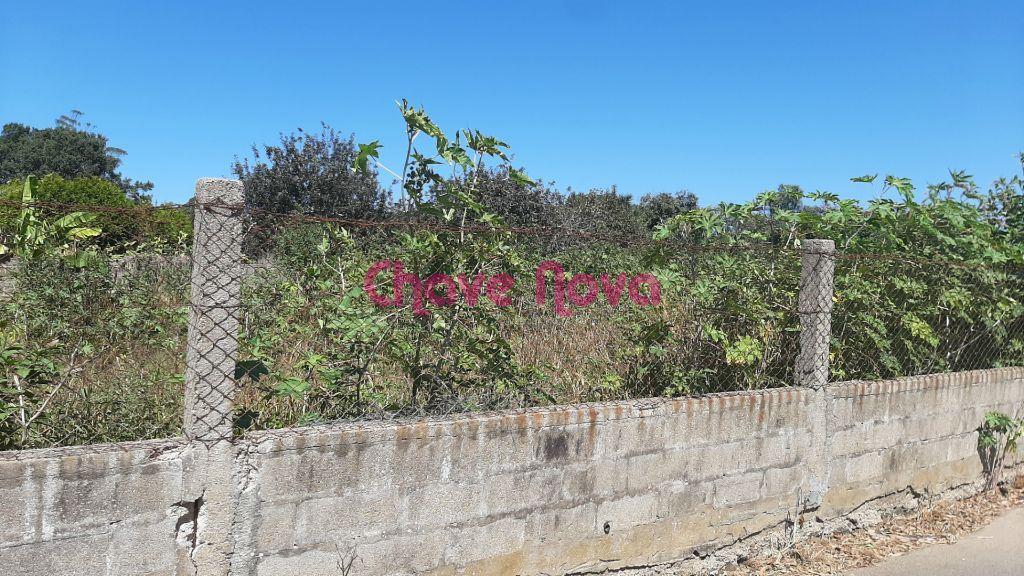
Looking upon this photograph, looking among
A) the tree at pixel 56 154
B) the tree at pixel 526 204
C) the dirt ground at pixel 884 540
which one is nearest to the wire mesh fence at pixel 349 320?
the dirt ground at pixel 884 540

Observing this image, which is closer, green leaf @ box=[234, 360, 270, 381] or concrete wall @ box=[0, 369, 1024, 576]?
concrete wall @ box=[0, 369, 1024, 576]

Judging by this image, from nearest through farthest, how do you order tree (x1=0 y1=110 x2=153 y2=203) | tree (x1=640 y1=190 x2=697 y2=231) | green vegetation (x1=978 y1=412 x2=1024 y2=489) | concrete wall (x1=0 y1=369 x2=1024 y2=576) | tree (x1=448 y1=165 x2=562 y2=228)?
concrete wall (x1=0 y1=369 x2=1024 y2=576)
green vegetation (x1=978 y1=412 x2=1024 y2=489)
tree (x1=448 y1=165 x2=562 y2=228)
tree (x1=640 y1=190 x2=697 y2=231)
tree (x1=0 y1=110 x2=153 y2=203)

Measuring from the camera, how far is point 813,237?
17.4 ft

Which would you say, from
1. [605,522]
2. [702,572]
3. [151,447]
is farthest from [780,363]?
[151,447]

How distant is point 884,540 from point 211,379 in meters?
4.28

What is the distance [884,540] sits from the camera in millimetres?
4828

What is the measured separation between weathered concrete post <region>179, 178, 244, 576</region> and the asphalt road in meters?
3.49

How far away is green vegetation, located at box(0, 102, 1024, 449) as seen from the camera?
309 centimetres

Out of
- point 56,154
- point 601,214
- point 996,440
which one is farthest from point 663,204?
point 56,154

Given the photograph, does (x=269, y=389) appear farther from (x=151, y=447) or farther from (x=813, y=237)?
(x=813, y=237)

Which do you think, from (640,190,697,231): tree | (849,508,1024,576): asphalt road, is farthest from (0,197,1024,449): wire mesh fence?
(640,190,697,231): tree

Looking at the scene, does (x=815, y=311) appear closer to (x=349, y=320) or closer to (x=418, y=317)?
(x=418, y=317)

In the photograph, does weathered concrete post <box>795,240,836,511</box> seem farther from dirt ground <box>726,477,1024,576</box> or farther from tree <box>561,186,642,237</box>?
tree <box>561,186,642,237</box>

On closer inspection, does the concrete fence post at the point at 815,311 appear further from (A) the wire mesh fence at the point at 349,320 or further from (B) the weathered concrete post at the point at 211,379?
(B) the weathered concrete post at the point at 211,379
